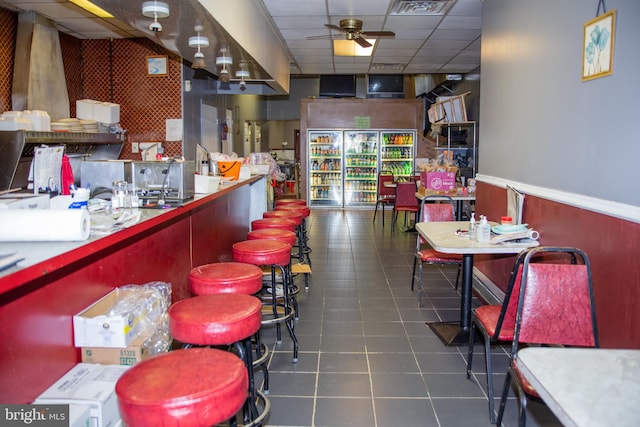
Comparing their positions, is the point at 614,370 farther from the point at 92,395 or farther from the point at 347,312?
the point at 347,312

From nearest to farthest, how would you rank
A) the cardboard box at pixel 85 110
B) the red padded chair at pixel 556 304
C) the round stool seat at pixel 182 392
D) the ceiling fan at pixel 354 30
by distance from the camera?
the round stool seat at pixel 182 392, the red padded chair at pixel 556 304, the cardboard box at pixel 85 110, the ceiling fan at pixel 354 30

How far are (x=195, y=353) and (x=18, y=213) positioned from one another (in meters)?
0.84

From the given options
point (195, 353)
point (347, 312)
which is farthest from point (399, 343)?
point (195, 353)

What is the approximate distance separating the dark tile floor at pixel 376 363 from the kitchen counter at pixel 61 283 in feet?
3.43

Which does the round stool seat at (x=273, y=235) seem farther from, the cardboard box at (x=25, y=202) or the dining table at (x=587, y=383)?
the dining table at (x=587, y=383)

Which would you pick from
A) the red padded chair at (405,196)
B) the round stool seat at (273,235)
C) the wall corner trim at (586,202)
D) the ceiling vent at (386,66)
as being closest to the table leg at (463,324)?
the wall corner trim at (586,202)

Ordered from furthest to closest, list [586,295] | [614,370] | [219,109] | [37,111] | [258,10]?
1. [219,109]
2. [258,10]
3. [37,111]
4. [586,295]
5. [614,370]

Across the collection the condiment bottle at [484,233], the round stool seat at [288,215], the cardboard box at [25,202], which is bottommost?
the round stool seat at [288,215]

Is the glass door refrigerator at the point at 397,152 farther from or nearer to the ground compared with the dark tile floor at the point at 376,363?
farther from the ground

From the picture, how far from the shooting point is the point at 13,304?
1.76 metres

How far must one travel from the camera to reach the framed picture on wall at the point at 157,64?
683 cm

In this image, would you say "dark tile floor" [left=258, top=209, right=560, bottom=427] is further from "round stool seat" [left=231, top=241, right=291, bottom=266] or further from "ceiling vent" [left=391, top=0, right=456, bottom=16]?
"ceiling vent" [left=391, top=0, right=456, bottom=16]

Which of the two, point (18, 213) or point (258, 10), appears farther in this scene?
point (258, 10)

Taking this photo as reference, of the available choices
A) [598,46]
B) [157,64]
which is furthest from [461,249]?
[157,64]
